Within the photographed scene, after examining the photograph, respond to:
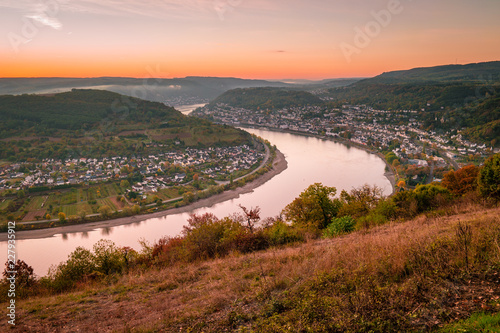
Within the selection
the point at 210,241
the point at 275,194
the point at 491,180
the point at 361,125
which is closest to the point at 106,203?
the point at 275,194

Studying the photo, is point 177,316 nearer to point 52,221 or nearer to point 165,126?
point 52,221

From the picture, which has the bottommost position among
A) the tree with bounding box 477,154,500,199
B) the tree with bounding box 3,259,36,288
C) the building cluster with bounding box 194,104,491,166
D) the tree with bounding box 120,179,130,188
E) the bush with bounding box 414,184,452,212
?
the tree with bounding box 120,179,130,188

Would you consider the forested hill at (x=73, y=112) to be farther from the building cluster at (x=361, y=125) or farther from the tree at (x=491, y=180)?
the tree at (x=491, y=180)

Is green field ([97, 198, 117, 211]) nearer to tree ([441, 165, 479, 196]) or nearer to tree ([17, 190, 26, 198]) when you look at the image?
tree ([17, 190, 26, 198])

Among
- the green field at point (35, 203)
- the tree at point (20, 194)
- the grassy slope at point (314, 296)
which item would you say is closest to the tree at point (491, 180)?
the grassy slope at point (314, 296)

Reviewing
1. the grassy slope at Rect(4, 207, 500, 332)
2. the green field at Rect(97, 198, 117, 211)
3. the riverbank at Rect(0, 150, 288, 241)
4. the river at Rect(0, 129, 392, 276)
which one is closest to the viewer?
the grassy slope at Rect(4, 207, 500, 332)

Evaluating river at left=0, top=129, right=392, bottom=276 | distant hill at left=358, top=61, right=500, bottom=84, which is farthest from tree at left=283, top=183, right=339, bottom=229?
distant hill at left=358, top=61, right=500, bottom=84

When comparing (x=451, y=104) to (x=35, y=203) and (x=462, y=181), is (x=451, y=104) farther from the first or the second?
(x=35, y=203)

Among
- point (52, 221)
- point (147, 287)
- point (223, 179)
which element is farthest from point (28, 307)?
point (223, 179)
